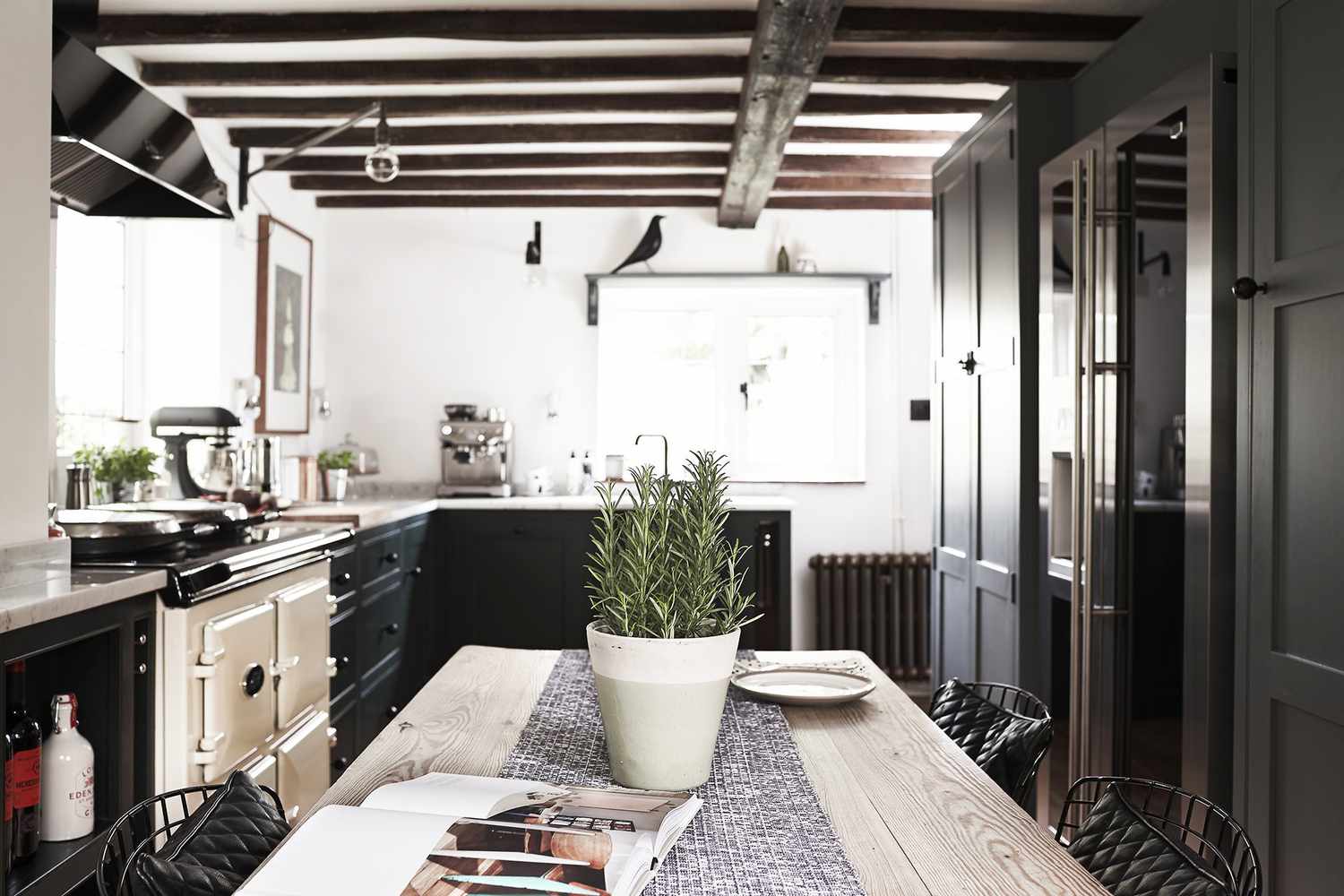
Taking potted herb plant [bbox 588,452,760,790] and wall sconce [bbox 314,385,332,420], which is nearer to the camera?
potted herb plant [bbox 588,452,760,790]

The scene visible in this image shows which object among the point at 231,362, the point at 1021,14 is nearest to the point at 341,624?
the point at 231,362

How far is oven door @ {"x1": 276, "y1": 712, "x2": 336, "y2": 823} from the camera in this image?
255 cm

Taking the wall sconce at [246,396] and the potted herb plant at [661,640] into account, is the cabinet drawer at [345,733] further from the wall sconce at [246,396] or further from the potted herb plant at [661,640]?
the potted herb plant at [661,640]

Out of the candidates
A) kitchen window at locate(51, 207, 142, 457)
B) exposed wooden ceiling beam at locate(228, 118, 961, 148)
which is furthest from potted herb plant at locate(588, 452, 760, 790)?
exposed wooden ceiling beam at locate(228, 118, 961, 148)

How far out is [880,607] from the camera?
5.18 m

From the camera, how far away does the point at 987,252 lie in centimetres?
314

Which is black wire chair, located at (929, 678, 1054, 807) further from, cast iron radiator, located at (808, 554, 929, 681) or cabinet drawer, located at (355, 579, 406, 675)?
cast iron radiator, located at (808, 554, 929, 681)

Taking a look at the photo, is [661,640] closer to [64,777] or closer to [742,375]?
[64,777]

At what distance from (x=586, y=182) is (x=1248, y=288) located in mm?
3490

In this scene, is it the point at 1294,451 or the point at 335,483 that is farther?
the point at 335,483

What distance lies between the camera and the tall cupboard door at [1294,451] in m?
1.67

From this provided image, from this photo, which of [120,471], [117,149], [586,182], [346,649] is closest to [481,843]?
[117,149]

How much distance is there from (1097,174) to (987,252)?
0.64m

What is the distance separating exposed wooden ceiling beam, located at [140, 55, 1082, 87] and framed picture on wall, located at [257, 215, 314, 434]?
41.0 inches
